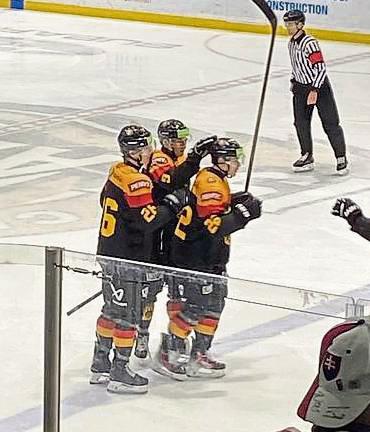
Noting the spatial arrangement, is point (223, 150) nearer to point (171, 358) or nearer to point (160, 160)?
point (160, 160)

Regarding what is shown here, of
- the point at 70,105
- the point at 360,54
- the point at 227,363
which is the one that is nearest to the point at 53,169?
the point at 70,105

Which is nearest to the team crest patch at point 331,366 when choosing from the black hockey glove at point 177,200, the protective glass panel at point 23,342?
the protective glass panel at point 23,342

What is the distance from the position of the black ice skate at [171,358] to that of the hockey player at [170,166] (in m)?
0.69

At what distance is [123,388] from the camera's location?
2.79 metres

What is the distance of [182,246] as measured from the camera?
3.48 metres

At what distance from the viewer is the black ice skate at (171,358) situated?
280 cm

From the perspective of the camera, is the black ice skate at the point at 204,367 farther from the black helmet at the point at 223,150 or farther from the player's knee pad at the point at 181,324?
the black helmet at the point at 223,150

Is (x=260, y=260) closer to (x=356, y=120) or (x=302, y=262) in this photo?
(x=302, y=262)

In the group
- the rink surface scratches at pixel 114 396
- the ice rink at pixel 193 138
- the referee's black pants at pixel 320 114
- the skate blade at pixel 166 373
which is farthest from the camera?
the referee's black pants at pixel 320 114

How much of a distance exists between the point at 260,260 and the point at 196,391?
2223 mm

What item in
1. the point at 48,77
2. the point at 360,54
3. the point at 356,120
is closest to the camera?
the point at 356,120

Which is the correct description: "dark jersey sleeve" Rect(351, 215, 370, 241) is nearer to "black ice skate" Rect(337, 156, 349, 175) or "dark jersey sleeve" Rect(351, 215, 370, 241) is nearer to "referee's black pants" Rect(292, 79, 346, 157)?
"black ice skate" Rect(337, 156, 349, 175)

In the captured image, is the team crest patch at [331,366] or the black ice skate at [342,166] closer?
the team crest patch at [331,366]

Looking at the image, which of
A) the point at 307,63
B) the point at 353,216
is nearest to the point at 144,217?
the point at 353,216
